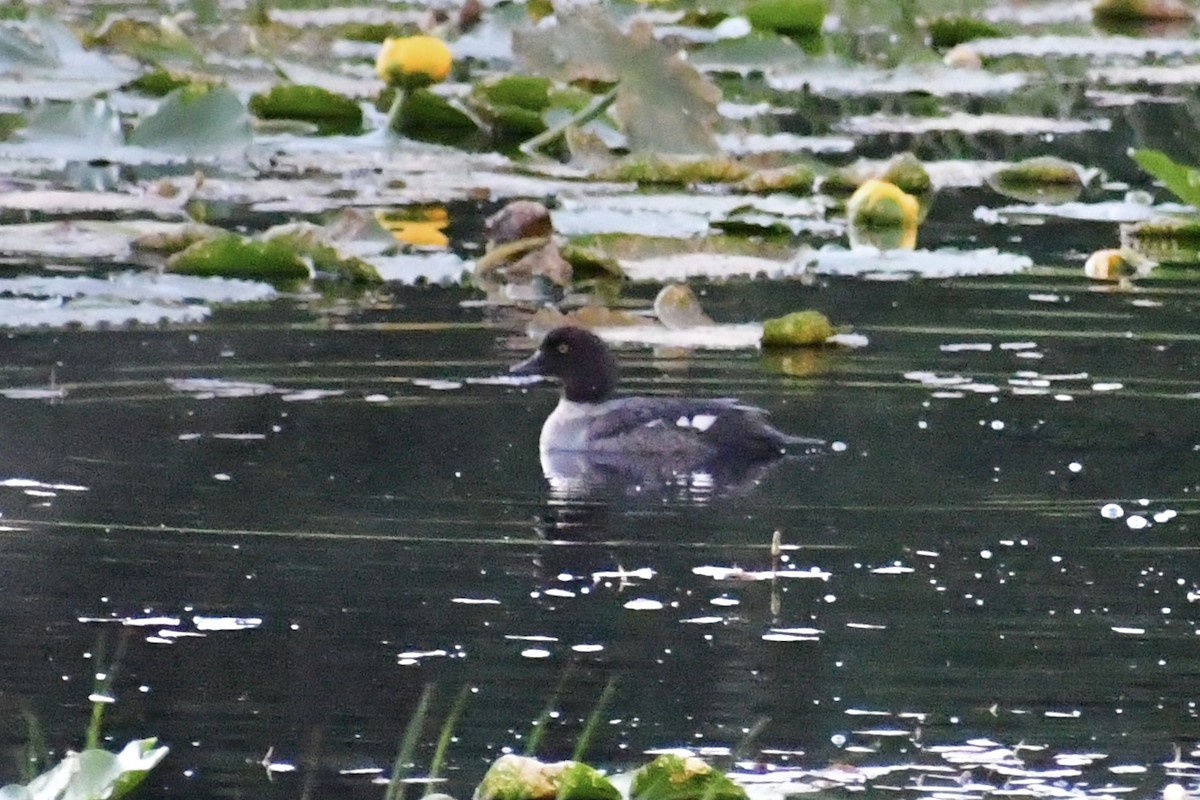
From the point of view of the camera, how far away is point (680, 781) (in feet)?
15.1

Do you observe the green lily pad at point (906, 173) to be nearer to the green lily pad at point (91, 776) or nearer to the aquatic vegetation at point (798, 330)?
the aquatic vegetation at point (798, 330)

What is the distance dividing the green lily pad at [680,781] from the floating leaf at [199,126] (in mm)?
8715

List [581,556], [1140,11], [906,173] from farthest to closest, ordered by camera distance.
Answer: [1140,11], [906,173], [581,556]

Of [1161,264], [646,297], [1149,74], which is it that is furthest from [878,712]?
[1149,74]

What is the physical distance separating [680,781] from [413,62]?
954 cm

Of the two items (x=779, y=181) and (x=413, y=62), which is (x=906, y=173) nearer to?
(x=779, y=181)

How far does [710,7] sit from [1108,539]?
47.3 feet

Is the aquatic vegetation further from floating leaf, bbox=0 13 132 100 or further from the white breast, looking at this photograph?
floating leaf, bbox=0 13 132 100

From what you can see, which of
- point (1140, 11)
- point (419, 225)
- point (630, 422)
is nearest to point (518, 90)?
point (419, 225)

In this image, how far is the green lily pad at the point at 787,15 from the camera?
19.5 meters

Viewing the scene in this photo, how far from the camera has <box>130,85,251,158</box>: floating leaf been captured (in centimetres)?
1306

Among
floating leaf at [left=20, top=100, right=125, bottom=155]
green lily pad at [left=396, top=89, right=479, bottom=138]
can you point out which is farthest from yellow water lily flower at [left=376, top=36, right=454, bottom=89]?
A: floating leaf at [left=20, top=100, right=125, bottom=155]

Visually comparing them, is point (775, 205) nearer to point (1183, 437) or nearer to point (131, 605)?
point (1183, 437)

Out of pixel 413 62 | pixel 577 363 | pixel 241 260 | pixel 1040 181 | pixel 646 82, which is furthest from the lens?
pixel 1040 181
